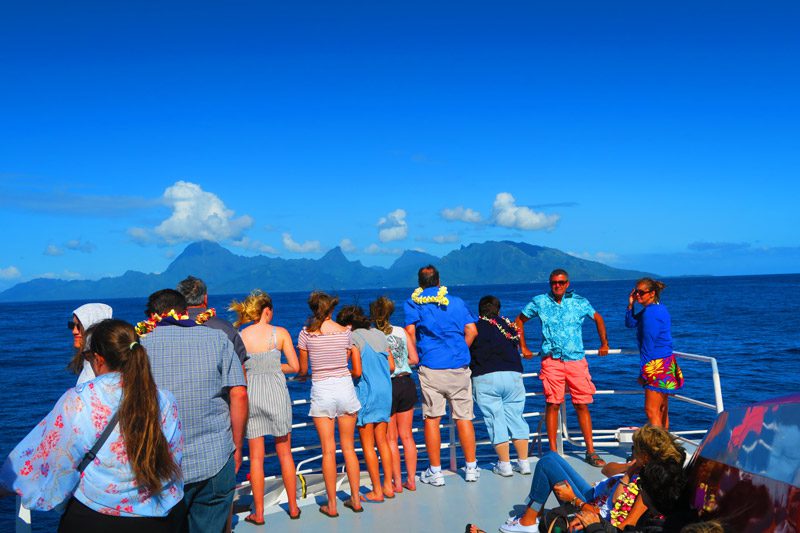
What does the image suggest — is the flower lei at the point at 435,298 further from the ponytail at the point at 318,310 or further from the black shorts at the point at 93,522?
the black shorts at the point at 93,522

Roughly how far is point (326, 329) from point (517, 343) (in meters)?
2.06

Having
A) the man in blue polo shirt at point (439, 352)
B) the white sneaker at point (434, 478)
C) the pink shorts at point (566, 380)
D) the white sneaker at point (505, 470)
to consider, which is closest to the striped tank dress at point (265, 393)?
the man in blue polo shirt at point (439, 352)

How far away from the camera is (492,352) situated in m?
5.97

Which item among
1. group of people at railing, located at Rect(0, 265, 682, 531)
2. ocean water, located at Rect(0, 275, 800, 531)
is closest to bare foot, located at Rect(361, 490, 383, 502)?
group of people at railing, located at Rect(0, 265, 682, 531)

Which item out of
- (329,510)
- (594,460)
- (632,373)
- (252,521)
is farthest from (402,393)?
(632,373)

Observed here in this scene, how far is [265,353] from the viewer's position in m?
4.82

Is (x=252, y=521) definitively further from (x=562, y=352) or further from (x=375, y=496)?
(x=562, y=352)

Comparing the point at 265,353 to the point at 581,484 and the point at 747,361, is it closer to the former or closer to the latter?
the point at 581,484

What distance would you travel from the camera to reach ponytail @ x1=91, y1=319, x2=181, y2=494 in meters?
2.57

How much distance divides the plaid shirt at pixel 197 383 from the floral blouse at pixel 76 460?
2.33 ft

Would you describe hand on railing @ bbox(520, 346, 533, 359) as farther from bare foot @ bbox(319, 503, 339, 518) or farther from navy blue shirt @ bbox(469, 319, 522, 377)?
bare foot @ bbox(319, 503, 339, 518)

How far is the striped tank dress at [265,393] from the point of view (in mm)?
4824

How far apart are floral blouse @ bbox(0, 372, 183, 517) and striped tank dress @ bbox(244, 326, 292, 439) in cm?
218

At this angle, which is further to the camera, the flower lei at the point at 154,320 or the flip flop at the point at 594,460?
the flip flop at the point at 594,460
